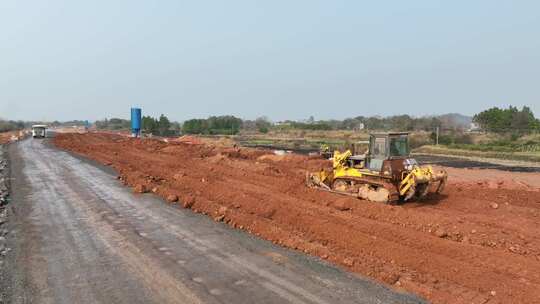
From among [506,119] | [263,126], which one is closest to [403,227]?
[506,119]

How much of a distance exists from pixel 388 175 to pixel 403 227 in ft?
10.7

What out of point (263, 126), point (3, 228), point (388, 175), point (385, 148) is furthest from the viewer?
point (263, 126)

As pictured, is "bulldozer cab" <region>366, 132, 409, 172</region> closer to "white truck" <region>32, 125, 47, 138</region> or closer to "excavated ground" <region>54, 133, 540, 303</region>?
"excavated ground" <region>54, 133, 540, 303</region>

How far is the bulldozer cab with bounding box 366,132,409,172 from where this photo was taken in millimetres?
14719

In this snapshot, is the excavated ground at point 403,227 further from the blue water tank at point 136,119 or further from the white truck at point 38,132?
the white truck at point 38,132

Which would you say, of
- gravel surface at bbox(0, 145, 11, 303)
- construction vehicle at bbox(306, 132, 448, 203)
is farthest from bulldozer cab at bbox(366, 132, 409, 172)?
gravel surface at bbox(0, 145, 11, 303)

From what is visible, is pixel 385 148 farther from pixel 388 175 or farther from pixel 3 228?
pixel 3 228

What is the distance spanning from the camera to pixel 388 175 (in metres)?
14.5

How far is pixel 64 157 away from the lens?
30781mm

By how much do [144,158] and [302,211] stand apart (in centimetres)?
1799

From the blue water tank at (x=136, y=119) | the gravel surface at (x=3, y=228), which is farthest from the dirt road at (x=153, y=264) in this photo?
the blue water tank at (x=136, y=119)

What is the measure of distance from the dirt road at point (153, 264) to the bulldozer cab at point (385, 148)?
588 cm

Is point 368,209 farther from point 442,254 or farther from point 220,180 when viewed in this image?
point 220,180

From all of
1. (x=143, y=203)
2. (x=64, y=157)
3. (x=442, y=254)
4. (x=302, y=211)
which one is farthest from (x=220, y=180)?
(x=64, y=157)
